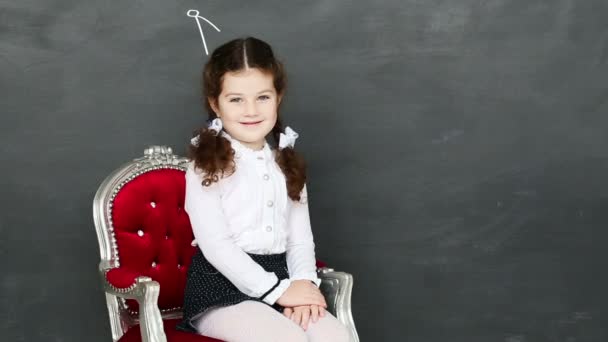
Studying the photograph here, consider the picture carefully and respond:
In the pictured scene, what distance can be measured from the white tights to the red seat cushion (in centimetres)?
6

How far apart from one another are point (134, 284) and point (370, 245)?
4.79 feet

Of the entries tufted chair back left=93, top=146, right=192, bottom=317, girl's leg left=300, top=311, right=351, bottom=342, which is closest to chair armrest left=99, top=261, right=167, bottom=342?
tufted chair back left=93, top=146, right=192, bottom=317

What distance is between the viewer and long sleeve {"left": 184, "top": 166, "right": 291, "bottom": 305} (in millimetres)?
2932

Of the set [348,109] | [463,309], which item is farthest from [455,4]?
[463,309]

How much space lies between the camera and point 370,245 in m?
4.07

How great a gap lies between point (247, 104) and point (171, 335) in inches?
31.5

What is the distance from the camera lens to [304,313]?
9.59 ft

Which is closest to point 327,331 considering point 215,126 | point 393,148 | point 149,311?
point 149,311

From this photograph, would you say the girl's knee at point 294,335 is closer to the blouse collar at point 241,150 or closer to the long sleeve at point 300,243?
the long sleeve at point 300,243

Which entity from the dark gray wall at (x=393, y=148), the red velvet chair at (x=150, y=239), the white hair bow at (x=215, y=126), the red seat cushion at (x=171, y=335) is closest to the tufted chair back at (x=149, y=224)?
the red velvet chair at (x=150, y=239)

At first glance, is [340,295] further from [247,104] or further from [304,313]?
[247,104]

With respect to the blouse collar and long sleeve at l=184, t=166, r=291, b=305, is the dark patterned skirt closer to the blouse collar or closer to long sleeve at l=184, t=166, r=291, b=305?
long sleeve at l=184, t=166, r=291, b=305

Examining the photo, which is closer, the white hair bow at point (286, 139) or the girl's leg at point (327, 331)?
the girl's leg at point (327, 331)

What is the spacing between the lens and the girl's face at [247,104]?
9.93ft
